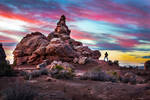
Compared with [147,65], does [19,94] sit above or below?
below

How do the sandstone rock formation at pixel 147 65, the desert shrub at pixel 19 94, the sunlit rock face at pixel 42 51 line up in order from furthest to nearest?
the sunlit rock face at pixel 42 51 < the sandstone rock formation at pixel 147 65 < the desert shrub at pixel 19 94

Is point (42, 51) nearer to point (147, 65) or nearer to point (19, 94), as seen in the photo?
point (147, 65)

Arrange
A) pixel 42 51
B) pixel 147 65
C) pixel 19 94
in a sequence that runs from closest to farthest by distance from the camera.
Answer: pixel 19 94 < pixel 147 65 < pixel 42 51

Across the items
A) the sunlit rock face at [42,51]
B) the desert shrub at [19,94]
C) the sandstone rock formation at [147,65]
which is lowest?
the desert shrub at [19,94]

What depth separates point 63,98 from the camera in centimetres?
695

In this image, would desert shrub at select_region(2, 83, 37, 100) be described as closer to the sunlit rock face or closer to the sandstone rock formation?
the sunlit rock face

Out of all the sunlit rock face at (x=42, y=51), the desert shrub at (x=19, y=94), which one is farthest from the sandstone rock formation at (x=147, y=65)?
the desert shrub at (x=19, y=94)

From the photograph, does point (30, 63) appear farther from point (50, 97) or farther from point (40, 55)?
point (50, 97)

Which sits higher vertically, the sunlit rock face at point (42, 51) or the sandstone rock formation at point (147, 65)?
the sunlit rock face at point (42, 51)

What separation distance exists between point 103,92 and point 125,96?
114 cm

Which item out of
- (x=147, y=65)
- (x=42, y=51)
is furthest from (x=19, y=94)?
(x=147, y=65)

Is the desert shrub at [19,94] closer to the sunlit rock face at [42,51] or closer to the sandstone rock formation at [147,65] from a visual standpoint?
the sunlit rock face at [42,51]

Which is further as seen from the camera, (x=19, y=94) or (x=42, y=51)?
(x=42, y=51)

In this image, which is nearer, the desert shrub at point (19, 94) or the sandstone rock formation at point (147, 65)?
the desert shrub at point (19, 94)
